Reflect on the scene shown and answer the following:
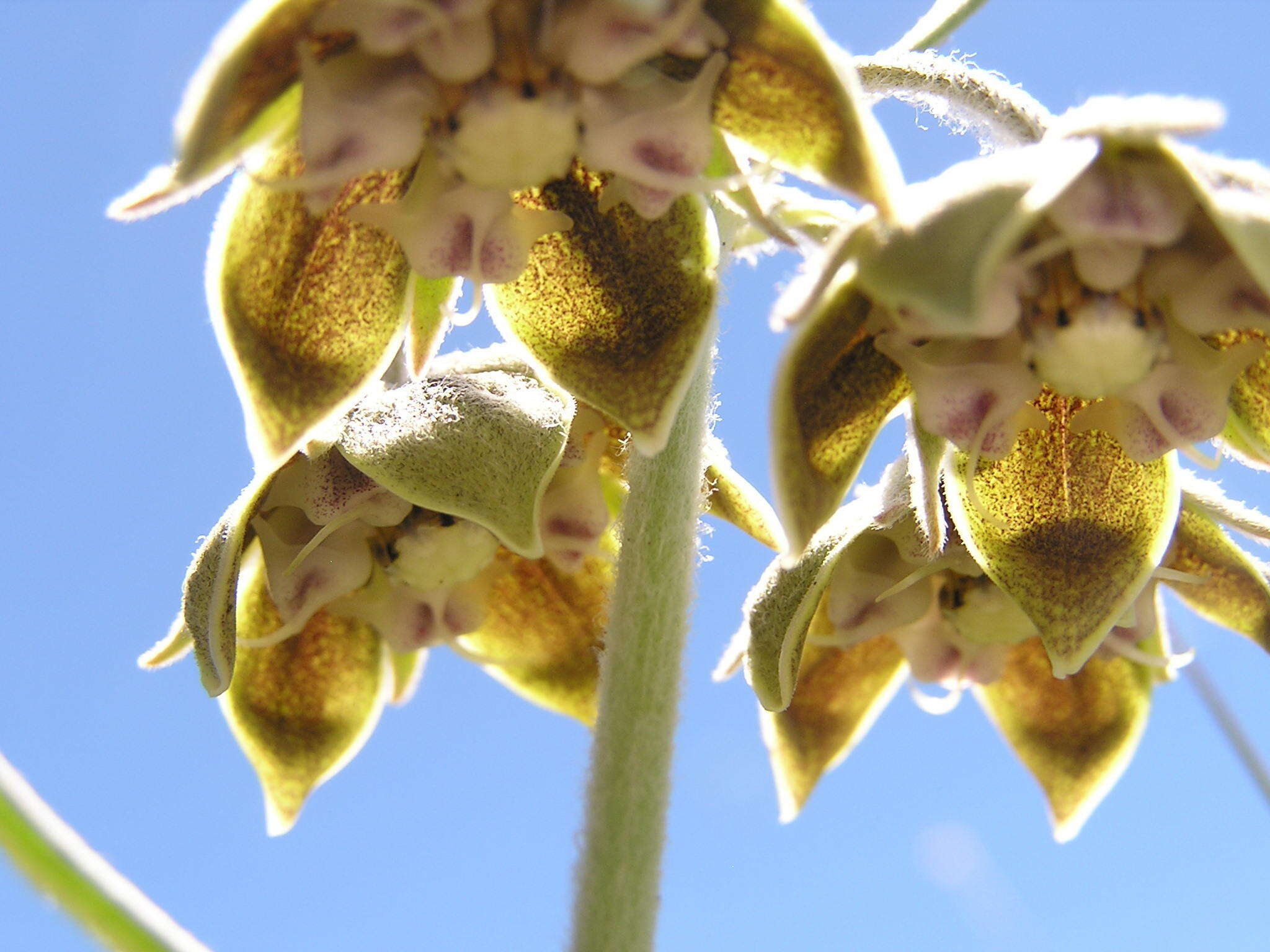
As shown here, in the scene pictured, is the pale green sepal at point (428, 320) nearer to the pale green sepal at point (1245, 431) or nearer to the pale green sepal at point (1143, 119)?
the pale green sepal at point (1143, 119)

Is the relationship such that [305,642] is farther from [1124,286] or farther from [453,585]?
[1124,286]

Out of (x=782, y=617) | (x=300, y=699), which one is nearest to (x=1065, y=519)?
(x=782, y=617)

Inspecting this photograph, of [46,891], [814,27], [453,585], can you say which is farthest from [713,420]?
[46,891]

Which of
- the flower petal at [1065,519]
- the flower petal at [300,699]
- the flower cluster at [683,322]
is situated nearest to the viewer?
the flower cluster at [683,322]

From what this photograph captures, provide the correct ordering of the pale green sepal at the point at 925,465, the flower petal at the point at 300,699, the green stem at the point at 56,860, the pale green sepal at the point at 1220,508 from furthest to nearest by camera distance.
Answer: the flower petal at the point at 300,699, the pale green sepal at the point at 1220,508, the pale green sepal at the point at 925,465, the green stem at the point at 56,860

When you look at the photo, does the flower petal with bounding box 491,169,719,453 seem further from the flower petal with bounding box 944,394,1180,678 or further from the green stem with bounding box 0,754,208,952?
the green stem with bounding box 0,754,208,952

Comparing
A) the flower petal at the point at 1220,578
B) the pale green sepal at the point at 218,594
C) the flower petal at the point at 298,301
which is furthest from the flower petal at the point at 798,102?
the flower petal at the point at 1220,578

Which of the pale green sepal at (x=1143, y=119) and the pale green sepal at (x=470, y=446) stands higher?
the pale green sepal at (x=1143, y=119)
